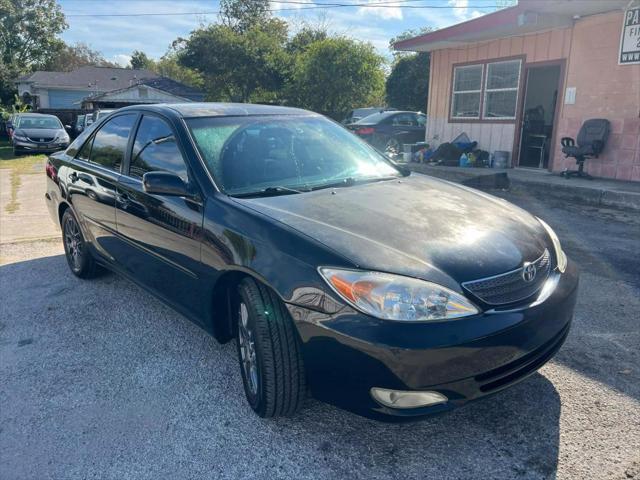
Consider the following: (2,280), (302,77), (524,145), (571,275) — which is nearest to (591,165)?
(524,145)

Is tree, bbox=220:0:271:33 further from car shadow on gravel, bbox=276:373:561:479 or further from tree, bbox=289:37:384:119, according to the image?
car shadow on gravel, bbox=276:373:561:479

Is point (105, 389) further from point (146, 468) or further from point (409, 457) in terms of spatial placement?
point (409, 457)

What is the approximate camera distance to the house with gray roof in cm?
3925

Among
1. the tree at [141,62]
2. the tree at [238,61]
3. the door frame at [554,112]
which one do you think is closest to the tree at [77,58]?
the tree at [141,62]

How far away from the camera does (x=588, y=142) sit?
9938mm

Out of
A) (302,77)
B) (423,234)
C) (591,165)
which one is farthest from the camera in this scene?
(302,77)

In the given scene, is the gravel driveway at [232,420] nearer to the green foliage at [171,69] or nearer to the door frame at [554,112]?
the door frame at [554,112]

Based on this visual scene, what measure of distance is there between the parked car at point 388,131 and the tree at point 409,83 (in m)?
14.1

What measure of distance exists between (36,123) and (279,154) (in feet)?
63.6

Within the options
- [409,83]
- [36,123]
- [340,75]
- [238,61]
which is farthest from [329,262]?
[238,61]

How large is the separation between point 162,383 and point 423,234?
1.77m

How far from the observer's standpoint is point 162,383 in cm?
312

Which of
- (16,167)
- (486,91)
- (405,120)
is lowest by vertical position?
(16,167)

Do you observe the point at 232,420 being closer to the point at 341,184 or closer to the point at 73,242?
the point at 341,184
